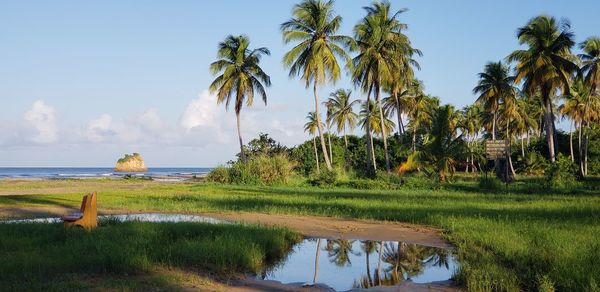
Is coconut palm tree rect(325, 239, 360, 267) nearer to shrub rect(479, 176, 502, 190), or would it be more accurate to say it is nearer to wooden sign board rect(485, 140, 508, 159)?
wooden sign board rect(485, 140, 508, 159)

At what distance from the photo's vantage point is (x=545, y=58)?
33.4m

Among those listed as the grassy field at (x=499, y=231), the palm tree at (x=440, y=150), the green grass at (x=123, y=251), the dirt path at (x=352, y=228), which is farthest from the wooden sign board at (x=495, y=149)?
the green grass at (x=123, y=251)

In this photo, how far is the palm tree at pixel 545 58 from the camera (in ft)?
109

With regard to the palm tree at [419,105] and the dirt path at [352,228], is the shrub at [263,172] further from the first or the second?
the dirt path at [352,228]

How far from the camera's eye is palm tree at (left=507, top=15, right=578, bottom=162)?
33281mm

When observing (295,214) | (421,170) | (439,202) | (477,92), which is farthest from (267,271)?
(477,92)

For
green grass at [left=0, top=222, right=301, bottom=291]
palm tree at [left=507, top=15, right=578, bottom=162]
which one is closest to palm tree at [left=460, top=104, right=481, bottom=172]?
palm tree at [left=507, top=15, right=578, bottom=162]

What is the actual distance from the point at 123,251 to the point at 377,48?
102ft

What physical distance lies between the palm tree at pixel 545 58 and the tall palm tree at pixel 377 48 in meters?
8.07

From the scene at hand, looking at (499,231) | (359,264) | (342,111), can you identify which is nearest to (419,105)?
(342,111)

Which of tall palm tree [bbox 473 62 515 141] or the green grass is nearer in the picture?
the green grass

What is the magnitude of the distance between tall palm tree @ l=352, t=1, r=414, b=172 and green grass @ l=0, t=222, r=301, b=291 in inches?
1060

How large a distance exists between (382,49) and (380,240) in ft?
89.9

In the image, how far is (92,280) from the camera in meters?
6.39
